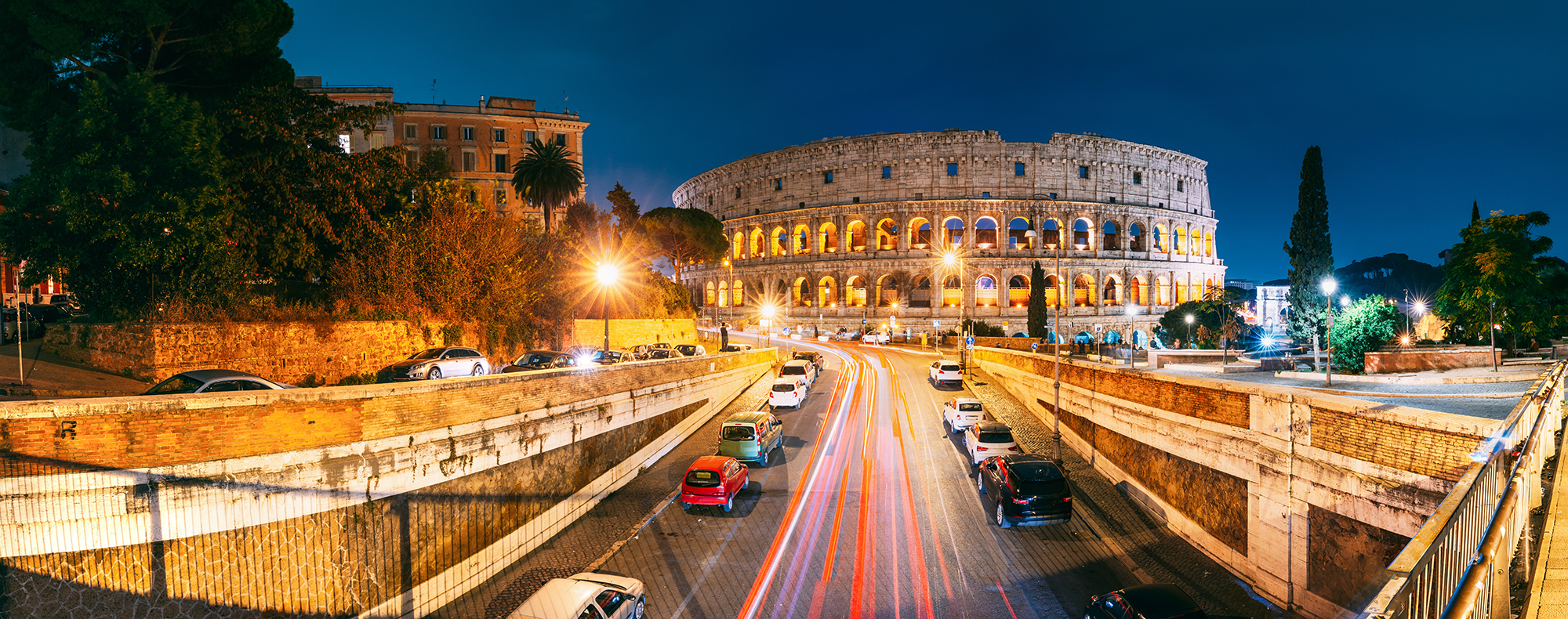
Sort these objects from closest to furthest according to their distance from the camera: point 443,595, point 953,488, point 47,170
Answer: point 443,595, point 47,170, point 953,488

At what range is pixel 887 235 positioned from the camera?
78.8 meters

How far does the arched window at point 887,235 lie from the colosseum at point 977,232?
0.46m

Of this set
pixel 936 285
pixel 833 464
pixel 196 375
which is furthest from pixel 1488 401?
pixel 936 285

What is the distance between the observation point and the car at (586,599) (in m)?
10.3

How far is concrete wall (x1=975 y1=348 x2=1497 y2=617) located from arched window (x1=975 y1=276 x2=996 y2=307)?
57597mm

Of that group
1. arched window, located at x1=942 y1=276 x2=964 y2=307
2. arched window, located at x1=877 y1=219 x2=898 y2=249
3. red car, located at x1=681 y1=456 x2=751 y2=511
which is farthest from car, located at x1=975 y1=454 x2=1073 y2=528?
arched window, located at x1=877 y1=219 x2=898 y2=249

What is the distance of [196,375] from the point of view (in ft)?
43.9

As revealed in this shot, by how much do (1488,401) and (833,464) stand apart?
673 inches

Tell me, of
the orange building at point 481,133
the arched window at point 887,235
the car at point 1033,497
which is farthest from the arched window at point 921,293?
the car at point 1033,497

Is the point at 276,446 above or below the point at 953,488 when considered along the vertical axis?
above

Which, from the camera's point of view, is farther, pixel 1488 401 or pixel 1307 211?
pixel 1307 211

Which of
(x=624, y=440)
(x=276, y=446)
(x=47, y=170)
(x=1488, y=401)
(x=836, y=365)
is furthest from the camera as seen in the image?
(x=836, y=365)

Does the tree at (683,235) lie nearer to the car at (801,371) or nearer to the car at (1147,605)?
the car at (801,371)

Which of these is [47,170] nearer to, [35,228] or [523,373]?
[35,228]
